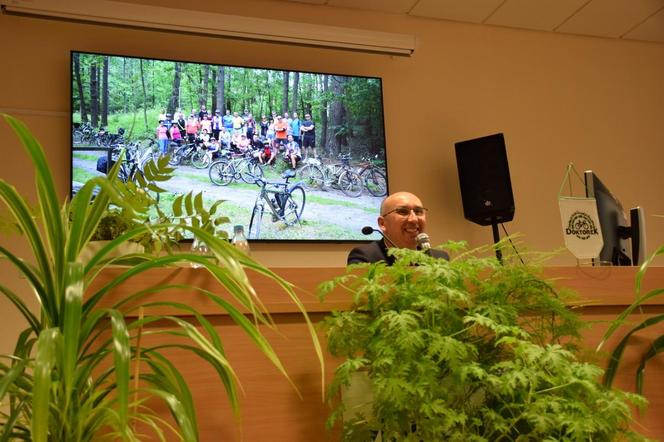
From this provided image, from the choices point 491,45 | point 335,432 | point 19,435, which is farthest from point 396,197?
point 19,435

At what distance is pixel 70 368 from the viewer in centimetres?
96

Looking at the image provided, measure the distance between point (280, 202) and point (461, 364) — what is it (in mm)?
2684

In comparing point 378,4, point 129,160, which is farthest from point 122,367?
point 378,4

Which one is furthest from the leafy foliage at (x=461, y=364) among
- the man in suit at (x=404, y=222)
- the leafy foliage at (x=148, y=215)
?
the man in suit at (x=404, y=222)

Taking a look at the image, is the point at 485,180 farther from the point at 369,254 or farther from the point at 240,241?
the point at 240,241

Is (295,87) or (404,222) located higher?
(295,87)

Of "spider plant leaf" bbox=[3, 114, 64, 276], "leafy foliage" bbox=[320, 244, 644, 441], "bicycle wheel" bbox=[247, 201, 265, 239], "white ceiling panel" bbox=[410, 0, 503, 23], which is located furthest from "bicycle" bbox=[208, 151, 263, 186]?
"spider plant leaf" bbox=[3, 114, 64, 276]

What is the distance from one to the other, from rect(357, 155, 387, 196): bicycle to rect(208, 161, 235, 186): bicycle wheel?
756 mm

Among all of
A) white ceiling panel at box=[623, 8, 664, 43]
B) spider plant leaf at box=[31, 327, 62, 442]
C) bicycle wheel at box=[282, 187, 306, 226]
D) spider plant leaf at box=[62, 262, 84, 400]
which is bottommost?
spider plant leaf at box=[31, 327, 62, 442]

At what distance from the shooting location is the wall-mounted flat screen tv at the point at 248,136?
12.4 ft

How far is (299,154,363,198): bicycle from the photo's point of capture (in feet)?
13.3

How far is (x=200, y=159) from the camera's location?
3871 mm

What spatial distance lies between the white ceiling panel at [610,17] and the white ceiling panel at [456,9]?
2.03ft

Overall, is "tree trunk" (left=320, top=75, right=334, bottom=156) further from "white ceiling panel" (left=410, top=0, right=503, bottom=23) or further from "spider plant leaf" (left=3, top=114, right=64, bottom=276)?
"spider plant leaf" (left=3, top=114, right=64, bottom=276)
